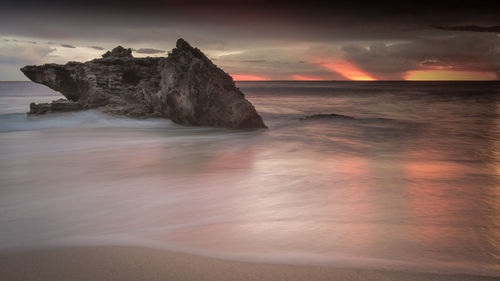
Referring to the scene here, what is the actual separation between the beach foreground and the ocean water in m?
0.11

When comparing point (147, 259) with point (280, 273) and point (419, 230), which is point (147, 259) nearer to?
point (280, 273)

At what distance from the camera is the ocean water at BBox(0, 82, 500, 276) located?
2.68m

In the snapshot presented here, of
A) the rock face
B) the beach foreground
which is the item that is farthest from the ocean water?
the rock face

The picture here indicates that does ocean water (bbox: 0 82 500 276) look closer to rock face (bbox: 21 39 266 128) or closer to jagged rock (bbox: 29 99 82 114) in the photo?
rock face (bbox: 21 39 266 128)

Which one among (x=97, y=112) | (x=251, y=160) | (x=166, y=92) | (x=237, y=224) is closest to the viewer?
(x=237, y=224)

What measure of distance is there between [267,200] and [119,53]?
12.0 meters

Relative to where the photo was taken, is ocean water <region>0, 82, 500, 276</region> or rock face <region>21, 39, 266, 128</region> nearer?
ocean water <region>0, 82, 500, 276</region>

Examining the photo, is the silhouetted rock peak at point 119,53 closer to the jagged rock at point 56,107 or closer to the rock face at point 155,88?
the rock face at point 155,88

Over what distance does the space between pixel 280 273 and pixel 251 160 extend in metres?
4.11

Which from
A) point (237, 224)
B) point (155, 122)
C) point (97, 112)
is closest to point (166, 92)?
point (155, 122)

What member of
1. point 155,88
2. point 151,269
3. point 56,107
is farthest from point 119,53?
Answer: point 151,269

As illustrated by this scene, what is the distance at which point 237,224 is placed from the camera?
3.20m

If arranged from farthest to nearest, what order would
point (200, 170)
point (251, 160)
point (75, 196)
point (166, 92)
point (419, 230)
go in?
point (166, 92)
point (251, 160)
point (200, 170)
point (75, 196)
point (419, 230)

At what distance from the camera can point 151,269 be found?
92.8 inches
